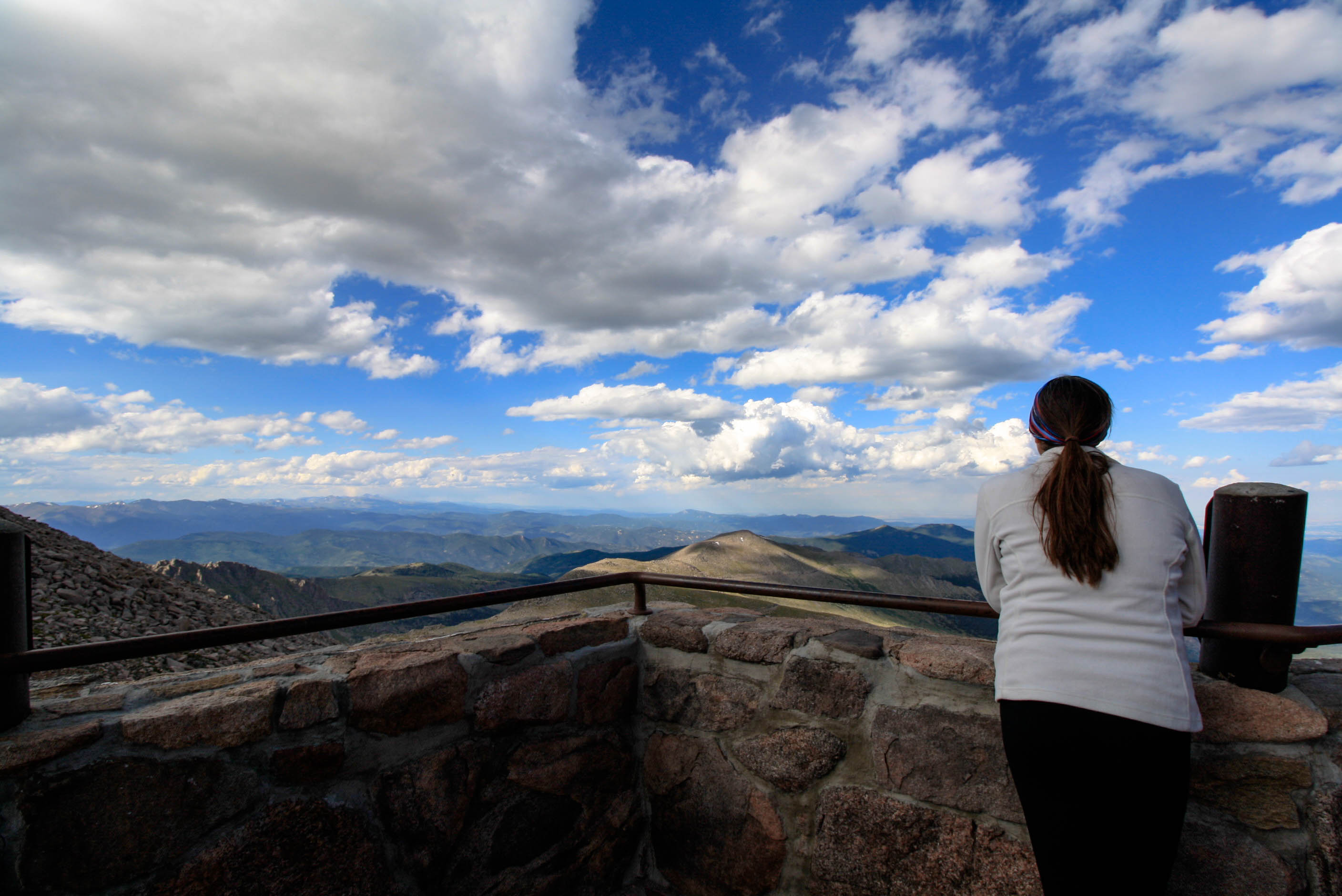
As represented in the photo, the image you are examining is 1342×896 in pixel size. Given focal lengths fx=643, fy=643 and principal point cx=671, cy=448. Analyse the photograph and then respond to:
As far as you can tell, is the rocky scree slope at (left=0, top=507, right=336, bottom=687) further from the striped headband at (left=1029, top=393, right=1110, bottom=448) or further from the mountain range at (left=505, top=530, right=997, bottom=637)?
the mountain range at (left=505, top=530, right=997, bottom=637)

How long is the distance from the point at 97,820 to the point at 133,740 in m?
0.22

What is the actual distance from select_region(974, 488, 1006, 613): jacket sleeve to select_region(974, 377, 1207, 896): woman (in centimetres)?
13

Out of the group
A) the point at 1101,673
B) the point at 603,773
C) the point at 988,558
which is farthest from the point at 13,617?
the point at 1101,673

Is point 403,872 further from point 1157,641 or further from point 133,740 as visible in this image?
point 1157,641

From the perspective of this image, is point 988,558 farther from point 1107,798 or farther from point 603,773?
point 603,773

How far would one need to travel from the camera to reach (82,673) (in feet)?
53.0

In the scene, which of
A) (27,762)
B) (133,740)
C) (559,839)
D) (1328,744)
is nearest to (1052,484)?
(1328,744)

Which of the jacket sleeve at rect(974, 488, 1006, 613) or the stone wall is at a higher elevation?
the jacket sleeve at rect(974, 488, 1006, 613)

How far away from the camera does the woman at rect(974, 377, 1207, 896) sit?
182 centimetres

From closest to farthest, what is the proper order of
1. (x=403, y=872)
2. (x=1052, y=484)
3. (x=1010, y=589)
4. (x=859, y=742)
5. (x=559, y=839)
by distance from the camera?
(x=1052, y=484), (x=1010, y=589), (x=403, y=872), (x=859, y=742), (x=559, y=839)

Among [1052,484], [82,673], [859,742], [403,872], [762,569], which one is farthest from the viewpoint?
[762,569]

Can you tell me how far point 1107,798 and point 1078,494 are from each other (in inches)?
34.1

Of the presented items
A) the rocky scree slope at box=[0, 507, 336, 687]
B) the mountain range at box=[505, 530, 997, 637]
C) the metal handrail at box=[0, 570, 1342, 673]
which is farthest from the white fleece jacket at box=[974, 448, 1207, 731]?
the mountain range at box=[505, 530, 997, 637]

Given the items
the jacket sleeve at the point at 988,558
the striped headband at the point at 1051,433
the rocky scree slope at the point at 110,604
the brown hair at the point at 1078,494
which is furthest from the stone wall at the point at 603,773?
the rocky scree slope at the point at 110,604
